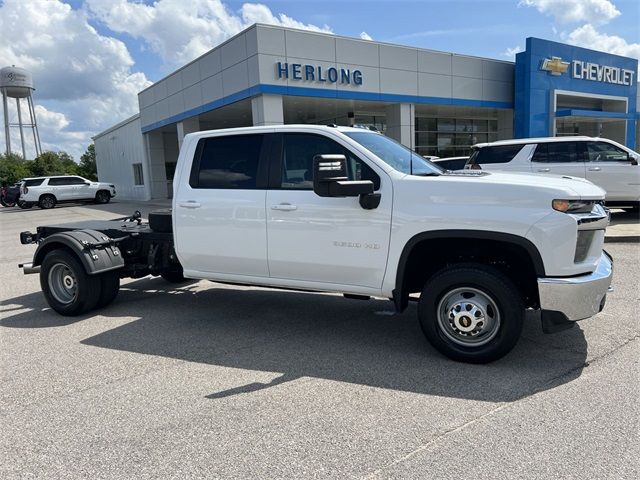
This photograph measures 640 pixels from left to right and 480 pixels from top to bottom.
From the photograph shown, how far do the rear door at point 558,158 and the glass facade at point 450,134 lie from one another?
1509 centimetres

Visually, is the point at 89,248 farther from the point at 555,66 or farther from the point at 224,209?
the point at 555,66

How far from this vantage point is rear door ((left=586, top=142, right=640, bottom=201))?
38.4 ft

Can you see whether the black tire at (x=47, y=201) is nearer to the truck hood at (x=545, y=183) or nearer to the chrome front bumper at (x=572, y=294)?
the truck hood at (x=545, y=183)

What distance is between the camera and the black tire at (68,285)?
5891mm

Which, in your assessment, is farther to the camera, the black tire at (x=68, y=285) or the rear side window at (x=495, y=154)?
the rear side window at (x=495, y=154)

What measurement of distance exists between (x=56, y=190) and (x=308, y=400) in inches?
1210

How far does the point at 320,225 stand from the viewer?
4.62 m

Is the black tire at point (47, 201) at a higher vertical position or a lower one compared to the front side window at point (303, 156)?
lower

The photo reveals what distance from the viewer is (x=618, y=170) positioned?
11742 mm

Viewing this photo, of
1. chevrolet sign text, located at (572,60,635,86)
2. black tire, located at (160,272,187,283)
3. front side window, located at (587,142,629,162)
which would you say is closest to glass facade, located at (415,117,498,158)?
chevrolet sign text, located at (572,60,635,86)

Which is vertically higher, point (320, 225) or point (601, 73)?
point (601, 73)

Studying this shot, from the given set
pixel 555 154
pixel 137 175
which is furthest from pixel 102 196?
pixel 555 154

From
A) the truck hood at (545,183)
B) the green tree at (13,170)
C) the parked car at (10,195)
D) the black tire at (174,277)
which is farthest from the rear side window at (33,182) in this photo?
the green tree at (13,170)

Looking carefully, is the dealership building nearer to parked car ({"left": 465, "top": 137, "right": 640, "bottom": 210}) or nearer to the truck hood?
parked car ({"left": 465, "top": 137, "right": 640, "bottom": 210})
